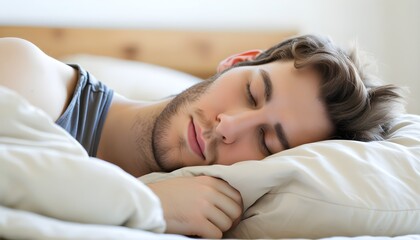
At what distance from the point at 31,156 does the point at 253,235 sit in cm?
42

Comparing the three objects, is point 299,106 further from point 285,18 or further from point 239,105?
point 285,18

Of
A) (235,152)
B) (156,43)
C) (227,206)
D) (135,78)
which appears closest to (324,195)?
(227,206)

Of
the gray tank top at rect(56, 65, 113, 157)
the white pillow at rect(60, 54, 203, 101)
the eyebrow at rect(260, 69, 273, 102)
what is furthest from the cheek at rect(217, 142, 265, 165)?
the white pillow at rect(60, 54, 203, 101)

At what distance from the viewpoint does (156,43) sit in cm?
219

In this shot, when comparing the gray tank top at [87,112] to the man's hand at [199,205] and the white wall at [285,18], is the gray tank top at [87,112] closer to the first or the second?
the man's hand at [199,205]

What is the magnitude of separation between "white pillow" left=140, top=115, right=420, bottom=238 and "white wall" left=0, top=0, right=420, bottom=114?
55.2 inches

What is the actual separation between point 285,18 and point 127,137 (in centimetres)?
138

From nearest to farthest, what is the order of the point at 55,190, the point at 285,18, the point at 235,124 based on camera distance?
the point at 55,190, the point at 235,124, the point at 285,18

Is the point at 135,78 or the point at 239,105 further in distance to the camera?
the point at 135,78

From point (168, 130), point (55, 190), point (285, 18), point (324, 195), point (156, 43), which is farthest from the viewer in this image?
point (285, 18)

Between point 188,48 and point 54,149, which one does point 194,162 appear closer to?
point 54,149

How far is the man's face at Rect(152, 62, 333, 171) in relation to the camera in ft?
3.31

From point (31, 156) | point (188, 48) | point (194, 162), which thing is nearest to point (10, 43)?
point (194, 162)

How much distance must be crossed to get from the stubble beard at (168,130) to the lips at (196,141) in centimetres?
2
